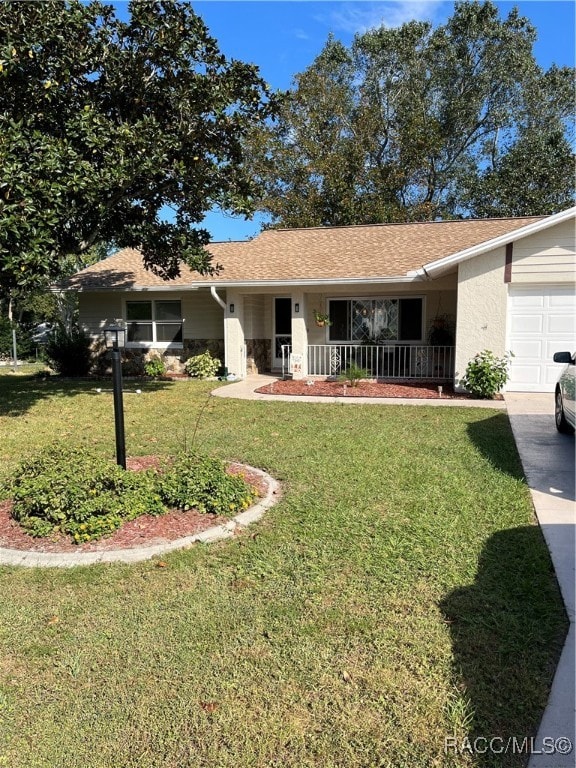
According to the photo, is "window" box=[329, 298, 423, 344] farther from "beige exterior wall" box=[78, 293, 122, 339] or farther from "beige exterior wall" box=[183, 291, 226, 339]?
"beige exterior wall" box=[78, 293, 122, 339]

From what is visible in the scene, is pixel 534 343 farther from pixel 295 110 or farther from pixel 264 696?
pixel 295 110

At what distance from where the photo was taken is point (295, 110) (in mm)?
28000

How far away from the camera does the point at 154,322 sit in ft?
56.3

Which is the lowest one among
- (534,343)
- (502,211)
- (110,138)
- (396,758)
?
(396,758)

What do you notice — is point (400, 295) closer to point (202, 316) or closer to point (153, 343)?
point (202, 316)

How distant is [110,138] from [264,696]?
30.8 ft

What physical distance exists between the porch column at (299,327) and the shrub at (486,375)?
4.72 m

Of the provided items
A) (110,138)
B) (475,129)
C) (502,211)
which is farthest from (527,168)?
(110,138)

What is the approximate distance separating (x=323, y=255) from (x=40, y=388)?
8.91 m

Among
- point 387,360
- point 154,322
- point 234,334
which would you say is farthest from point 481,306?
point 154,322

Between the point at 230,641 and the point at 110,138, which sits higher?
the point at 110,138

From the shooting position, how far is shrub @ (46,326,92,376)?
16781 mm

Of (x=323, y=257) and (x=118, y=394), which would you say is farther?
(x=323, y=257)
